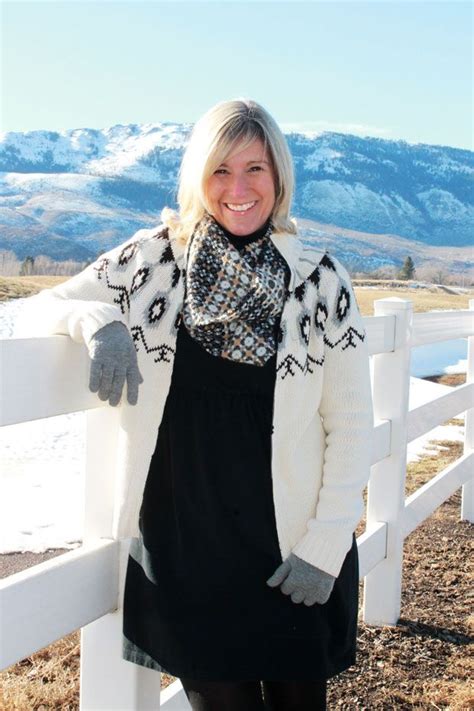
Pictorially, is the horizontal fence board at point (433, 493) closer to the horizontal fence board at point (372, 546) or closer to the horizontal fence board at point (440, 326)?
the horizontal fence board at point (372, 546)

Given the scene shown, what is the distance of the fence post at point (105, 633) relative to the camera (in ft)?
6.04

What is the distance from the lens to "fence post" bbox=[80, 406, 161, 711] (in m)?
1.84

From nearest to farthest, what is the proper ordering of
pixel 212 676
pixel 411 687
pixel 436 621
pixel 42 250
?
pixel 212 676 < pixel 411 687 < pixel 436 621 < pixel 42 250

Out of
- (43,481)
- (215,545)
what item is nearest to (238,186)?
(215,545)

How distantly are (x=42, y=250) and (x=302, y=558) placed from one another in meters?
168

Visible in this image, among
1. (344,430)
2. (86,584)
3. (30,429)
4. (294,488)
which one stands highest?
(344,430)

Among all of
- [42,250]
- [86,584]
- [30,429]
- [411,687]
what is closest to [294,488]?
[86,584]

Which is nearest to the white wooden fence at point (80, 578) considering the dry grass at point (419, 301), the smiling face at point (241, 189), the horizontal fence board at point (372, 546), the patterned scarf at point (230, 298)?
the patterned scarf at point (230, 298)

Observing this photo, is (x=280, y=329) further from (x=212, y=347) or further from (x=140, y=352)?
(x=140, y=352)

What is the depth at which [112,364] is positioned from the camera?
1.48m

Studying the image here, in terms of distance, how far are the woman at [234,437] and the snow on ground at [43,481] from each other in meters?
0.30

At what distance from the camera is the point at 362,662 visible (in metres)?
3.23

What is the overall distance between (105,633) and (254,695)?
386 millimetres

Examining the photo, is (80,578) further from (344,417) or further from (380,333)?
(380,333)
